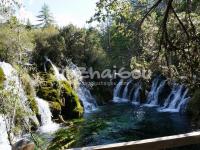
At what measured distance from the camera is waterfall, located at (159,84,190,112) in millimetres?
24991

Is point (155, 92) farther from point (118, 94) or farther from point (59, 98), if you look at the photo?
point (59, 98)

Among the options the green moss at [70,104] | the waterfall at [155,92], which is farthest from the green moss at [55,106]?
the waterfall at [155,92]

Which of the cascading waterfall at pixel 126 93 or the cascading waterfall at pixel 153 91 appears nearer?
the cascading waterfall at pixel 153 91

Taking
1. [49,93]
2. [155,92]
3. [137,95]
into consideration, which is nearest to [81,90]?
[137,95]

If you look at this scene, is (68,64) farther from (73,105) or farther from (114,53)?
(114,53)

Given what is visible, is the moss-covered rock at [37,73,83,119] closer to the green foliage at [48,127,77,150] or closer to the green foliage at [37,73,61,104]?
the green foliage at [37,73,61,104]

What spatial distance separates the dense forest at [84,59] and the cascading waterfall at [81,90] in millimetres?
201

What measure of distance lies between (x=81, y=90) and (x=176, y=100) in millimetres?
9452

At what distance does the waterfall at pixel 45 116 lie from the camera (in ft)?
66.8

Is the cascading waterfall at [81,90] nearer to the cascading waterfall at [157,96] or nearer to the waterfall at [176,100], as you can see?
the cascading waterfall at [157,96]

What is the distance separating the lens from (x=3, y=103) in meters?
11.0

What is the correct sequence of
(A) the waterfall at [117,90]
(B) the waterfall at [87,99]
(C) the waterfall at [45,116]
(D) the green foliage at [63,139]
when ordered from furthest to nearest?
(A) the waterfall at [117,90]
(B) the waterfall at [87,99]
(C) the waterfall at [45,116]
(D) the green foliage at [63,139]

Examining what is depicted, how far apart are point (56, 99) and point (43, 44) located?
10.5 m

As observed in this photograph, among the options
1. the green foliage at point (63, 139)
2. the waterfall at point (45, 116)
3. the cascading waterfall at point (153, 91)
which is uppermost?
the cascading waterfall at point (153, 91)
